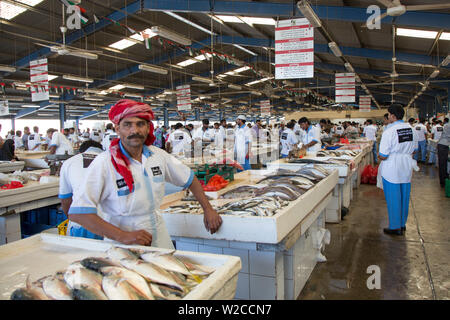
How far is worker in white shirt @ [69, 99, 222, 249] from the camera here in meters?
1.76

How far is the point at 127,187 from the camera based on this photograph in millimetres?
1879

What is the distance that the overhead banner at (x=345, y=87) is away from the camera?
12234 millimetres

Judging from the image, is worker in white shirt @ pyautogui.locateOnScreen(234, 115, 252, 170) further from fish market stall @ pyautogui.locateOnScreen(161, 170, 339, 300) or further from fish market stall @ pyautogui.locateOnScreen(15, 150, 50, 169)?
fish market stall @ pyautogui.locateOnScreen(161, 170, 339, 300)

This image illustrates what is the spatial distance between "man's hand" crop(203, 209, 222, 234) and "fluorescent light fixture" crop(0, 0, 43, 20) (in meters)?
9.91

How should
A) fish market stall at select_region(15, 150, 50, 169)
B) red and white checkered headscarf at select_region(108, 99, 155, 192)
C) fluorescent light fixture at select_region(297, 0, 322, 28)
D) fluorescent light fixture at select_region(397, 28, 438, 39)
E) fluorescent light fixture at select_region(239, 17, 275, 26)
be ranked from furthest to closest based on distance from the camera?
1. fluorescent light fixture at select_region(239, 17, 275, 26)
2. fish market stall at select_region(15, 150, 50, 169)
3. fluorescent light fixture at select_region(397, 28, 438, 39)
4. fluorescent light fixture at select_region(297, 0, 322, 28)
5. red and white checkered headscarf at select_region(108, 99, 155, 192)

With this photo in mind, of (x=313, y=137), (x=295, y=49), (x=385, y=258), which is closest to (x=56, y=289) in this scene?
(x=385, y=258)

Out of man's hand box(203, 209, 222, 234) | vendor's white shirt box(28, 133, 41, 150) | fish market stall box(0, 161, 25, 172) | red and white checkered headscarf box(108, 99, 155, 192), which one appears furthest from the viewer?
vendor's white shirt box(28, 133, 41, 150)

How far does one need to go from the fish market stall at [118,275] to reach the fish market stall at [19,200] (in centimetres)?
254

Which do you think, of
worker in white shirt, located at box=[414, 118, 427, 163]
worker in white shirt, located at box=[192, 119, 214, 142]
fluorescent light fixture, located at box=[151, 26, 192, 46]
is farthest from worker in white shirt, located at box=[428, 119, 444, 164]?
fluorescent light fixture, located at box=[151, 26, 192, 46]

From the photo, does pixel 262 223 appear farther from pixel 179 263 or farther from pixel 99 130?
pixel 99 130

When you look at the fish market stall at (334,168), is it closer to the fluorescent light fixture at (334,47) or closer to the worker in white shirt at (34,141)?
the fluorescent light fixture at (334,47)

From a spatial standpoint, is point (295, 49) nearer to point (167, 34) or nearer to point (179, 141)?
point (167, 34)

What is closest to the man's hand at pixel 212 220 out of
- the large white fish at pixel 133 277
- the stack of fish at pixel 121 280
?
the stack of fish at pixel 121 280

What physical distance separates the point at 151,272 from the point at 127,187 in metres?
0.66
